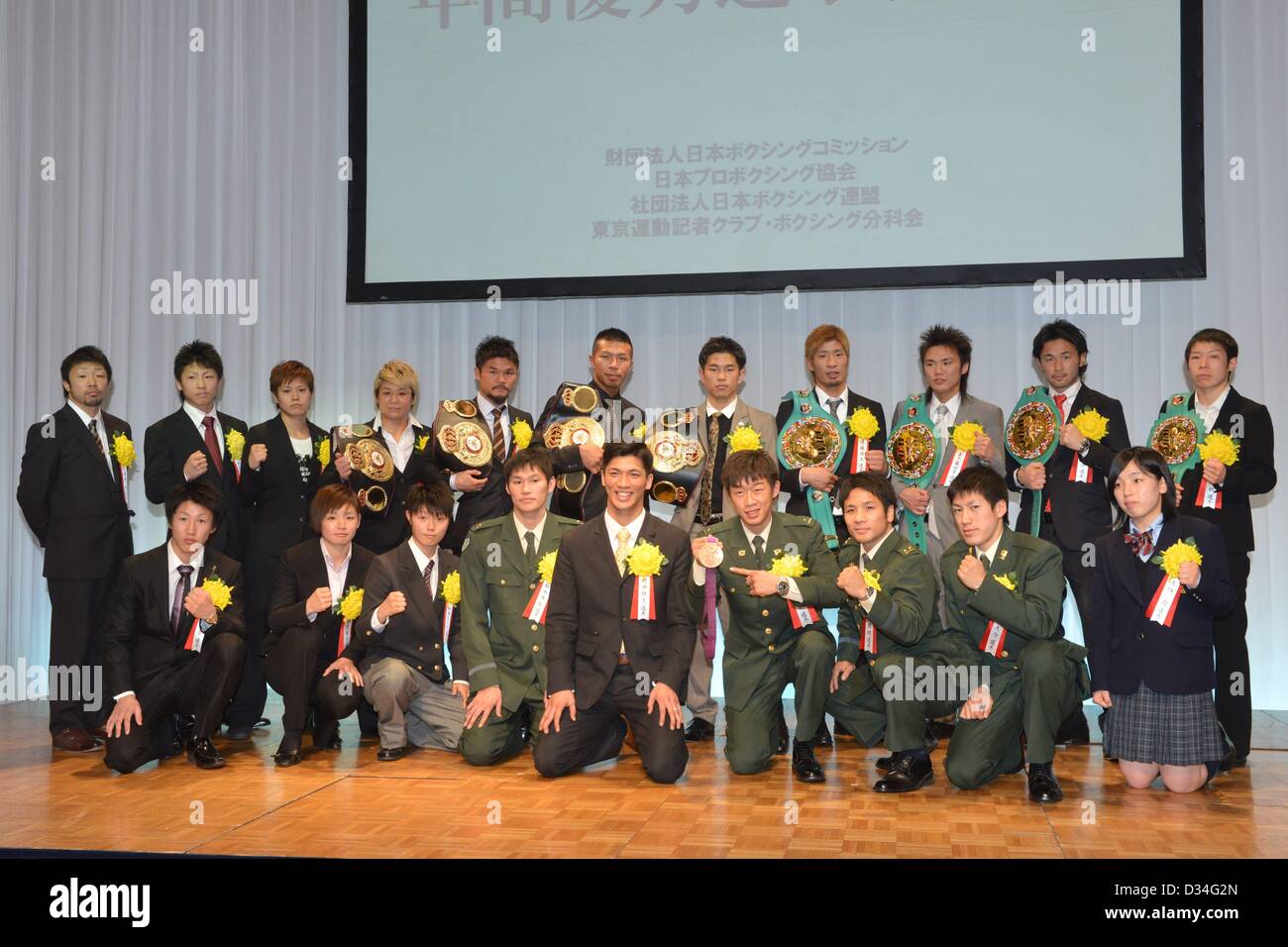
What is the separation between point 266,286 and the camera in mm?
7449

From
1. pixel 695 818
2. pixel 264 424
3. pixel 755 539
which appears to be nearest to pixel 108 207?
pixel 264 424

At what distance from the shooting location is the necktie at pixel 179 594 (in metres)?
4.89

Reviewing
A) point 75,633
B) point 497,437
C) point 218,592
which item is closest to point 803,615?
point 497,437

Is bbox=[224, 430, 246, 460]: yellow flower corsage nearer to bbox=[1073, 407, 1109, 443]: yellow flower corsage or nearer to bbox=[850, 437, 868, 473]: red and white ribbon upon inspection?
bbox=[850, 437, 868, 473]: red and white ribbon

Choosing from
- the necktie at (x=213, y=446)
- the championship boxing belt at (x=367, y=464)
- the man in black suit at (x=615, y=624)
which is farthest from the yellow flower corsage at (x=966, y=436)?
the necktie at (x=213, y=446)

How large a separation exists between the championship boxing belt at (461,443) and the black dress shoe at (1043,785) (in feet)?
9.01

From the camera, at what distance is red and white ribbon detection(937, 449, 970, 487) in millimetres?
5270

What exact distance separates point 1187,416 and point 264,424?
13.8 ft

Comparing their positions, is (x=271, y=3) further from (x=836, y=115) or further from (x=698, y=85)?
(x=836, y=115)

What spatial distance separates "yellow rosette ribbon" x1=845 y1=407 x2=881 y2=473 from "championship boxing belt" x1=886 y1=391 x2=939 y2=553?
109 mm

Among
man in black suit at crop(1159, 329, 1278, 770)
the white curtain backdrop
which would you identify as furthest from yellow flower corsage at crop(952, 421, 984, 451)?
the white curtain backdrop

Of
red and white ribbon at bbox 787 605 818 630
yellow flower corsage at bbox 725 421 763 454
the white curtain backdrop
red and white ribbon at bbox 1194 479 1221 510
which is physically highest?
the white curtain backdrop

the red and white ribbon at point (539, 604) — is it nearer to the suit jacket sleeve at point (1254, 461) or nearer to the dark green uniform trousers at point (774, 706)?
the dark green uniform trousers at point (774, 706)

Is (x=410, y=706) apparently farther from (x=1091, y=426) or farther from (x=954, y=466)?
(x=1091, y=426)
